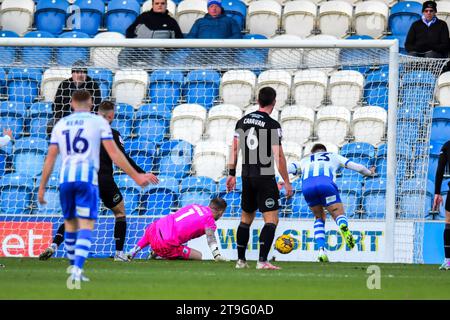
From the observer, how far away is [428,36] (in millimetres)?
17281

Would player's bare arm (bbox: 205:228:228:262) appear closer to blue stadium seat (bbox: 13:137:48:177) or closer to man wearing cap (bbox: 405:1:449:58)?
blue stadium seat (bbox: 13:137:48:177)

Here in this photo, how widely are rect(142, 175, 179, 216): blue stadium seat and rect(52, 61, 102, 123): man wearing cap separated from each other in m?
1.54

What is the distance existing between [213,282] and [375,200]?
6399mm

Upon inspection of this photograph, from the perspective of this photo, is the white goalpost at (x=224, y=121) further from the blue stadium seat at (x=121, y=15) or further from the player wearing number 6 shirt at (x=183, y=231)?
the blue stadium seat at (x=121, y=15)

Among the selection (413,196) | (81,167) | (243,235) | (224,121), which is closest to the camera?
(81,167)

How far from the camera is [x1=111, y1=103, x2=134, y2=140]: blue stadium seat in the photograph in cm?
1645

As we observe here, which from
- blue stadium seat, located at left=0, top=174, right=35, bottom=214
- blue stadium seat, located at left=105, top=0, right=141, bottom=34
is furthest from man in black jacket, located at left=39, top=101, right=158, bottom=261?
blue stadium seat, located at left=105, top=0, right=141, bottom=34

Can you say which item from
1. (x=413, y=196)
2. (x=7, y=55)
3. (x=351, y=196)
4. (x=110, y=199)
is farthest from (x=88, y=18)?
(x=413, y=196)

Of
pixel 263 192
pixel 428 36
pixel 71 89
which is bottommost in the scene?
pixel 263 192

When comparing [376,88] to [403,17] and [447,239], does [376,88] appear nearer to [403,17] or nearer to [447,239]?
[403,17]

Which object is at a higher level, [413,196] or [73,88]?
[73,88]

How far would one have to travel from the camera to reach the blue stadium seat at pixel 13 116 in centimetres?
1650

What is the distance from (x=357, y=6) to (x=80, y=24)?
16.2ft

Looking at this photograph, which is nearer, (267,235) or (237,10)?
(267,235)
